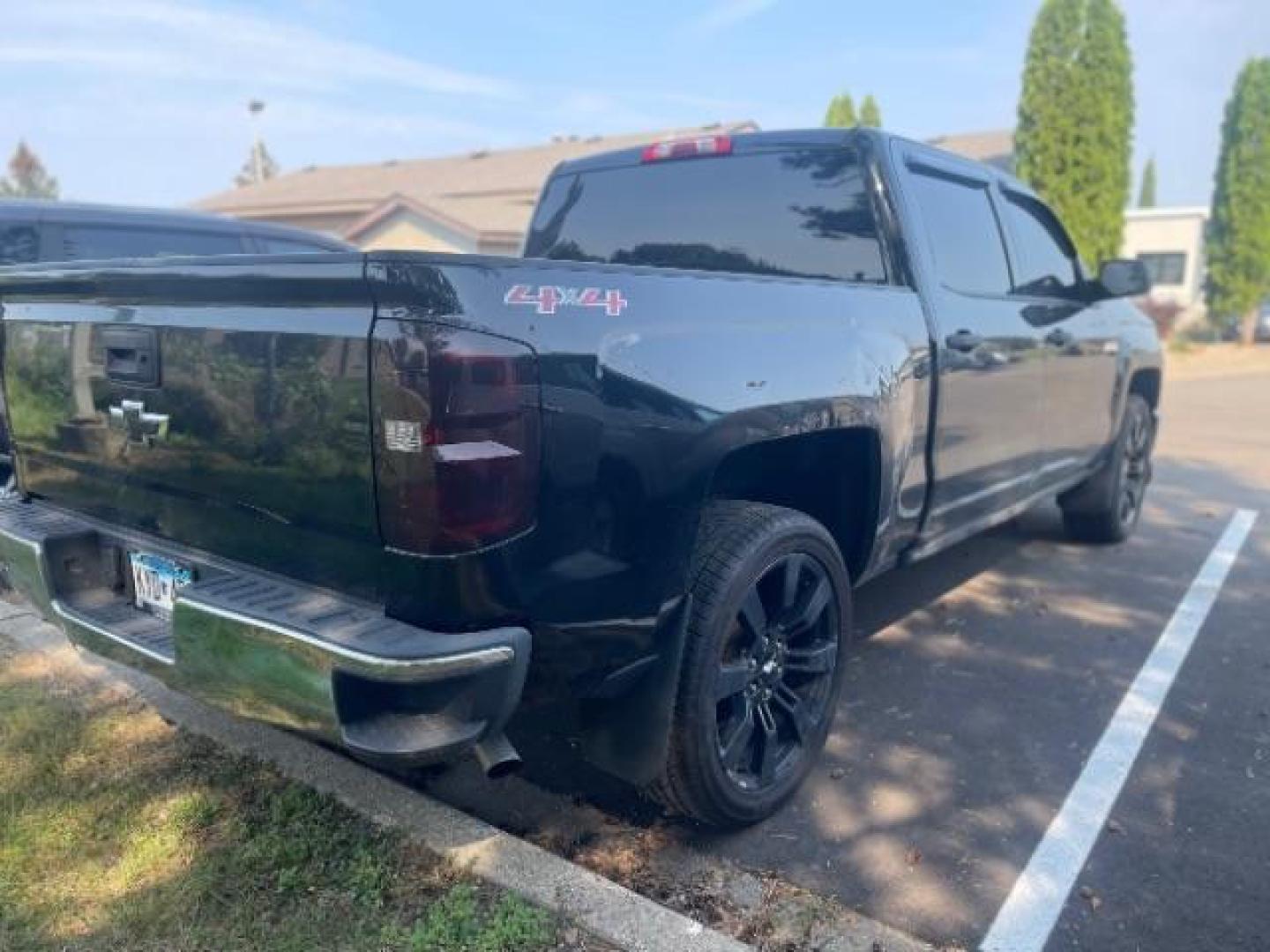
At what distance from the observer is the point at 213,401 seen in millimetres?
2408

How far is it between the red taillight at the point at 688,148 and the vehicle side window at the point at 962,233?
733 millimetres

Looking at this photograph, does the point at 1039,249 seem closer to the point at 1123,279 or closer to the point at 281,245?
the point at 1123,279

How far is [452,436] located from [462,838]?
128 cm

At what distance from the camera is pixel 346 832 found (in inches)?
110

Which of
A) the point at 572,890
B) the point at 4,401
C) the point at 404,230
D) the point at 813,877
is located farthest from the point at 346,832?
the point at 404,230

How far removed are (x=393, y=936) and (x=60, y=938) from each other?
2.53 feet

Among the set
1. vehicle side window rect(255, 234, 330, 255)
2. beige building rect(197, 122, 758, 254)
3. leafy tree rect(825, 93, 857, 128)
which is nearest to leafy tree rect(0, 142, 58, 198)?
beige building rect(197, 122, 758, 254)

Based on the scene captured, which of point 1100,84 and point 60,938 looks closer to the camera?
point 60,938

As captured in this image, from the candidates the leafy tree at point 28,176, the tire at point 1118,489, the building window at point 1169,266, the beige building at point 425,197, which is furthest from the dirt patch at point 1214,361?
the leafy tree at point 28,176

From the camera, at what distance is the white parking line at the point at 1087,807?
8.27 feet

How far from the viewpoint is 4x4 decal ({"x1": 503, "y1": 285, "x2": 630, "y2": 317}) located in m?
2.15

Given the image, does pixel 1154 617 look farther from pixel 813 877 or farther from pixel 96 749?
pixel 96 749

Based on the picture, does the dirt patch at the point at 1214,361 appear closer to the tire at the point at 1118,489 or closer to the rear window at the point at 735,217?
the tire at the point at 1118,489

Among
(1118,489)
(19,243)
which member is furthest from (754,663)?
(19,243)
